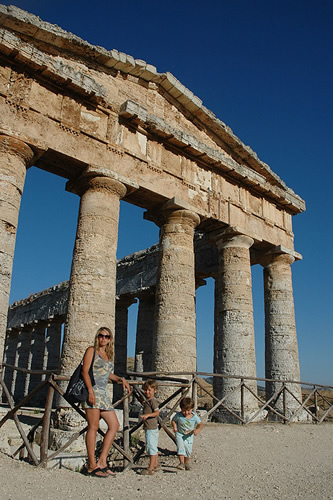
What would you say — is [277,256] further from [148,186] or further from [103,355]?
[103,355]

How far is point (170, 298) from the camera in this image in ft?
37.6

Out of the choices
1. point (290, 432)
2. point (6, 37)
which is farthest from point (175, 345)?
point (6, 37)

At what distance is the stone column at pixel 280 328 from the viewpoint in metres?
14.1

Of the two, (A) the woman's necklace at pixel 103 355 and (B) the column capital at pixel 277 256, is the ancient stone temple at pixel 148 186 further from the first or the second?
(A) the woman's necklace at pixel 103 355

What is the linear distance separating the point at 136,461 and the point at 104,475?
1.38 metres

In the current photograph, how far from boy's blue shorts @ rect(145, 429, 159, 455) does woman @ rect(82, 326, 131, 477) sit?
702mm

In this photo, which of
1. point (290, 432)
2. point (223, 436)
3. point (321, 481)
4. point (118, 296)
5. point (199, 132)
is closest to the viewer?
point (321, 481)

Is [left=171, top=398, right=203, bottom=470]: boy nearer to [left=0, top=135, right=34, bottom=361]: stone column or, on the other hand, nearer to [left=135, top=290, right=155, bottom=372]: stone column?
[left=0, top=135, right=34, bottom=361]: stone column

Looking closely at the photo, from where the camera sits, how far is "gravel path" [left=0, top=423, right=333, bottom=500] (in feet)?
16.4

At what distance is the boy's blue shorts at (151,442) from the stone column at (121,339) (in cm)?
1193

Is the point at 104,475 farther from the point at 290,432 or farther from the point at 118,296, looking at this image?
the point at 118,296

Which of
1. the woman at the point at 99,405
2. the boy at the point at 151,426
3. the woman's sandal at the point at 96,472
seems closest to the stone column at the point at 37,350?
the boy at the point at 151,426

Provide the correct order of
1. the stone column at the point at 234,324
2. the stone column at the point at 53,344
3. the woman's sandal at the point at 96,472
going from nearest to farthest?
the woman's sandal at the point at 96,472 < the stone column at the point at 234,324 < the stone column at the point at 53,344

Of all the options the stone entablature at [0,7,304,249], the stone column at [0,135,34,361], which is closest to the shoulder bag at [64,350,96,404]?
the stone column at [0,135,34,361]
